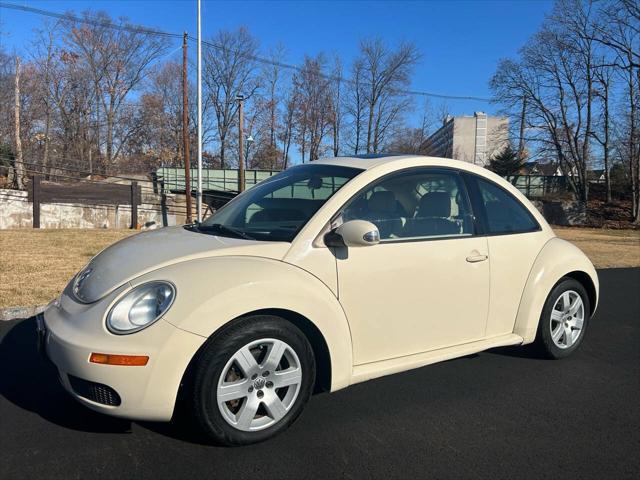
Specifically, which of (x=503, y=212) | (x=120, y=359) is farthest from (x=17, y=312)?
(x=503, y=212)

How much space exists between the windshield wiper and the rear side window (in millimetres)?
1803

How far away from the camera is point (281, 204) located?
11.6ft

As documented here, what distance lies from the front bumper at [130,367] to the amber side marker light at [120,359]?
2 cm

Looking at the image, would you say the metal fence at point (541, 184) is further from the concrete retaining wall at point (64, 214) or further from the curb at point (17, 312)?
the curb at point (17, 312)

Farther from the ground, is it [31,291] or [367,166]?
[367,166]

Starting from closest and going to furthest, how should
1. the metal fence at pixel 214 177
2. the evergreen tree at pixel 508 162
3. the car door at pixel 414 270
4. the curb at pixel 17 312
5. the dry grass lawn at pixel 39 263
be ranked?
the car door at pixel 414 270, the curb at pixel 17 312, the dry grass lawn at pixel 39 263, the metal fence at pixel 214 177, the evergreen tree at pixel 508 162

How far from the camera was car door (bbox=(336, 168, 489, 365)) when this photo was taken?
2977mm

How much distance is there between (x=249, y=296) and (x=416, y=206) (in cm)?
148

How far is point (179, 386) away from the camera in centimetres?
251

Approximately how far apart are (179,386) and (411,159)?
2141mm

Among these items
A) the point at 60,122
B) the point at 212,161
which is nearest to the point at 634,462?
the point at 60,122

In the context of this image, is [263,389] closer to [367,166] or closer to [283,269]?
[283,269]

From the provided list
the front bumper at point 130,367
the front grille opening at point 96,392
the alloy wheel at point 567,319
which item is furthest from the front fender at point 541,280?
the front grille opening at point 96,392

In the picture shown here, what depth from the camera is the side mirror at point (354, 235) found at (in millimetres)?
2842
